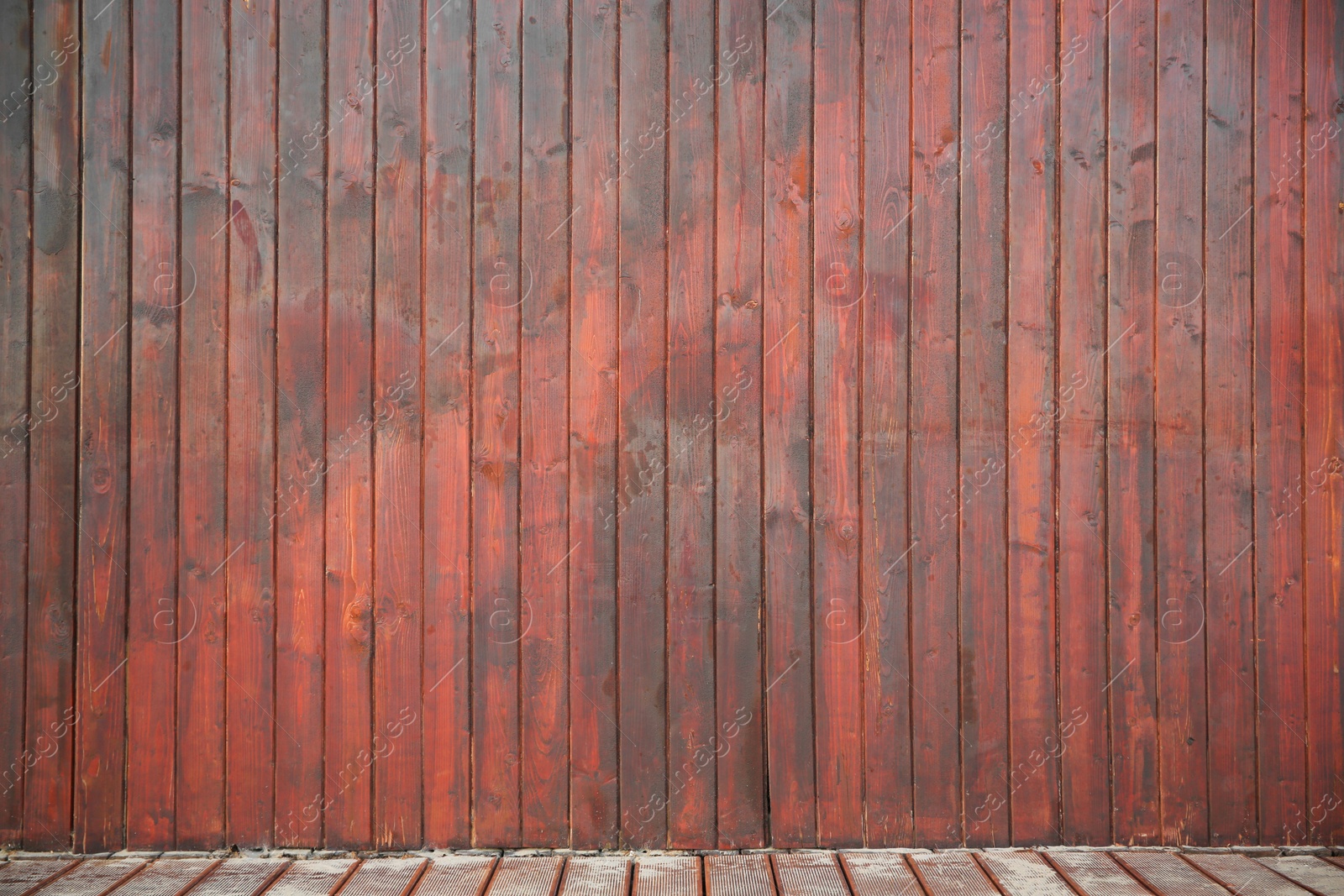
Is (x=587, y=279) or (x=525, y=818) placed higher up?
(x=587, y=279)

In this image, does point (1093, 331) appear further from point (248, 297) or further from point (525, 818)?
point (248, 297)

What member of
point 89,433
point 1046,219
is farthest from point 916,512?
point 89,433

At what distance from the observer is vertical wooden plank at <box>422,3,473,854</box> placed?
2.15 metres

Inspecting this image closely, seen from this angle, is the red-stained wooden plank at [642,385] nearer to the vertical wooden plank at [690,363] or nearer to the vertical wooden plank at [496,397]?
the vertical wooden plank at [690,363]

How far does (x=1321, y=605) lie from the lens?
7.10ft

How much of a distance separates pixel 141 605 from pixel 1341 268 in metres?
3.10

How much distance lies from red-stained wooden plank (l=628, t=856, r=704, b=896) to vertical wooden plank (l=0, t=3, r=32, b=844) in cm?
153

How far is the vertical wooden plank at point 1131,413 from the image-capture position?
7.07ft

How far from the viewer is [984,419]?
2.18 metres

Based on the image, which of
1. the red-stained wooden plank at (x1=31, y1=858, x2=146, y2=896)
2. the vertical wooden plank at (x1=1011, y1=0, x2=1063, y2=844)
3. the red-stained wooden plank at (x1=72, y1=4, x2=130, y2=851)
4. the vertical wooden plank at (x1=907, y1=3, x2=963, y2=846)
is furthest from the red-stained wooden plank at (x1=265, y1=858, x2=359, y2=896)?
the vertical wooden plank at (x1=1011, y1=0, x2=1063, y2=844)

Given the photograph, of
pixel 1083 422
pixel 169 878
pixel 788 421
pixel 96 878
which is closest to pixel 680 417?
pixel 788 421

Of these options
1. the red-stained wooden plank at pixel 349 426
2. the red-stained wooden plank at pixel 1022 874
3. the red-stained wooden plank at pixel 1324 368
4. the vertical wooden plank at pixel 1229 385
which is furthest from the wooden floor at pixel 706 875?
the red-stained wooden plank at pixel 1324 368

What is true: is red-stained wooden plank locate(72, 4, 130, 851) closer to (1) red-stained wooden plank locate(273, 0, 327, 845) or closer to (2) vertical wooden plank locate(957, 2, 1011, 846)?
(1) red-stained wooden plank locate(273, 0, 327, 845)

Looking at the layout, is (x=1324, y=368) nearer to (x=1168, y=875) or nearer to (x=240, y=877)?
(x=1168, y=875)
